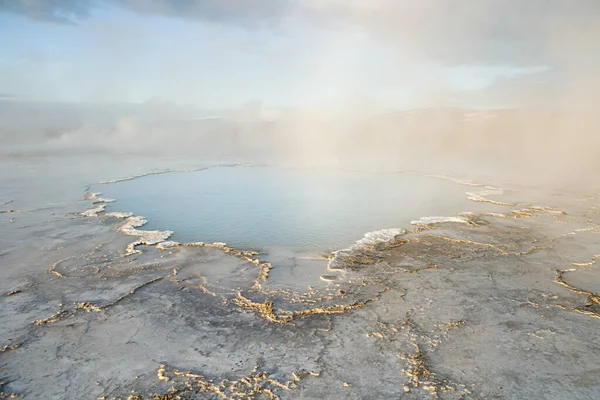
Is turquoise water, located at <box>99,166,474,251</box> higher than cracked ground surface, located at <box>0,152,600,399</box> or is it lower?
higher

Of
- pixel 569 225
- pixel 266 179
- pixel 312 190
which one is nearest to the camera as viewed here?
pixel 569 225

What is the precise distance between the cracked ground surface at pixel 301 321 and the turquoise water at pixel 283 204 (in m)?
0.84

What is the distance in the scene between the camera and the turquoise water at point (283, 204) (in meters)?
6.77

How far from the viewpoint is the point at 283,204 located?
9008 mm

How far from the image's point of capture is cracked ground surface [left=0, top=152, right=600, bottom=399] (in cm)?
298

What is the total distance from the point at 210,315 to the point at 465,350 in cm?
236

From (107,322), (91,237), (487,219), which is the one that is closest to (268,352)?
(107,322)

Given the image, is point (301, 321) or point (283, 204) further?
point (283, 204)

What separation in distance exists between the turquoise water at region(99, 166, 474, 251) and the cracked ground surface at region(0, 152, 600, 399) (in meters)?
0.84

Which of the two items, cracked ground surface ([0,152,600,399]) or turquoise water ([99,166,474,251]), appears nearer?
cracked ground surface ([0,152,600,399])

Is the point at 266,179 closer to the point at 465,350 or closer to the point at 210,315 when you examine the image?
the point at 210,315

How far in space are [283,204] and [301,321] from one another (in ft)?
17.1

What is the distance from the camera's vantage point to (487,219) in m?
7.75

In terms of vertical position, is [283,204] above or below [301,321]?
above
